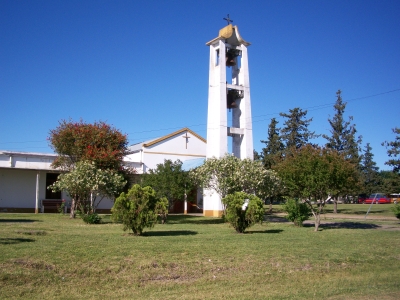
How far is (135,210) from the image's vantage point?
1526 centimetres

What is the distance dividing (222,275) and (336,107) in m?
41.3

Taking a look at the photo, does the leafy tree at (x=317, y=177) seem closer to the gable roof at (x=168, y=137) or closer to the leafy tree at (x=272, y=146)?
the gable roof at (x=168, y=137)

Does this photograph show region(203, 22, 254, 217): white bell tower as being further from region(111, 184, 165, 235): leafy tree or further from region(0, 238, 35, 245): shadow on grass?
region(0, 238, 35, 245): shadow on grass

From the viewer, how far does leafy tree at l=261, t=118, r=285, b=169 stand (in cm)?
4642

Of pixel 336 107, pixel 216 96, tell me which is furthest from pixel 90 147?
pixel 336 107

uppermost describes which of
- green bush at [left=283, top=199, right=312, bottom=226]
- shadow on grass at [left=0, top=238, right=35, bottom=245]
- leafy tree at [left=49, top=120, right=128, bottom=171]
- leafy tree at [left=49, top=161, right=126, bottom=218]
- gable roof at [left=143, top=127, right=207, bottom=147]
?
gable roof at [left=143, top=127, right=207, bottom=147]

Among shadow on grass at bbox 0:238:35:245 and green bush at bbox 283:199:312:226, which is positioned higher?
green bush at bbox 283:199:312:226

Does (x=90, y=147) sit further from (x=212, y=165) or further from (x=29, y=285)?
(x=29, y=285)

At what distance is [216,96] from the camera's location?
31.6m

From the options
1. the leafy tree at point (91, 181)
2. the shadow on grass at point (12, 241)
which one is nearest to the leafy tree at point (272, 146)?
the leafy tree at point (91, 181)

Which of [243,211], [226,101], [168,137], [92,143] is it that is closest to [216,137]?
[226,101]

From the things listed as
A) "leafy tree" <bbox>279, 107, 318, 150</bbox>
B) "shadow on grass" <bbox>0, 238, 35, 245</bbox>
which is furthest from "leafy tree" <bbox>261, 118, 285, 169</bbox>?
"shadow on grass" <bbox>0, 238, 35, 245</bbox>

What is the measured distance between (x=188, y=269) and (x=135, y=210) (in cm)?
505

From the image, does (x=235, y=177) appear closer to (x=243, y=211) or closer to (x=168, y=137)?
(x=243, y=211)
